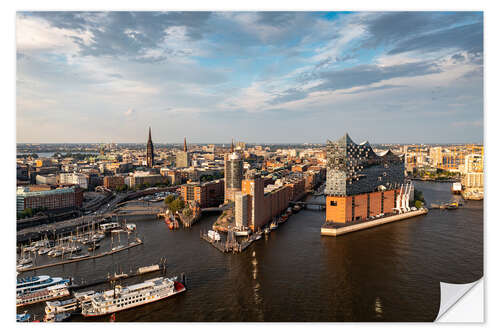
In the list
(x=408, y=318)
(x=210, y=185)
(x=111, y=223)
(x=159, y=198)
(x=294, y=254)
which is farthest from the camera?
(x=159, y=198)

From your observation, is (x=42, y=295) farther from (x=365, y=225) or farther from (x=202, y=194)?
(x=202, y=194)

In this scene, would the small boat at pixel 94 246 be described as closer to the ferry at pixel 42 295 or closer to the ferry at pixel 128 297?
the ferry at pixel 42 295

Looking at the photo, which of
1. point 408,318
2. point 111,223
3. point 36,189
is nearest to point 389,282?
point 408,318

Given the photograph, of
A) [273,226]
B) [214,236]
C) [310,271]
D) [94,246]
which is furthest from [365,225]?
[94,246]

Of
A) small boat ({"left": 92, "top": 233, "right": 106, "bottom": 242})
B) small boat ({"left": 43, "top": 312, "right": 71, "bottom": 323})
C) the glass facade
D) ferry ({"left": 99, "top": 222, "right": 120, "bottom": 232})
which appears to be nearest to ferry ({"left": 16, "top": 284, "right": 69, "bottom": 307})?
small boat ({"left": 43, "top": 312, "right": 71, "bottom": 323})

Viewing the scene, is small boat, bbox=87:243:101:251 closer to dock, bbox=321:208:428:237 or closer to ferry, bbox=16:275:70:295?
ferry, bbox=16:275:70:295

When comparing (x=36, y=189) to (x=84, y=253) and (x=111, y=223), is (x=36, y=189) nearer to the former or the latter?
(x=111, y=223)
